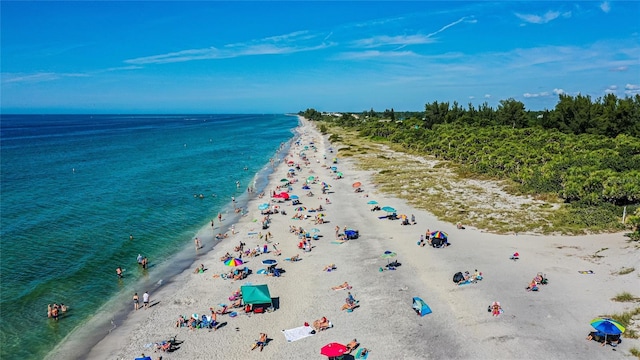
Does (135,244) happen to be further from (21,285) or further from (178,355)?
(178,355)

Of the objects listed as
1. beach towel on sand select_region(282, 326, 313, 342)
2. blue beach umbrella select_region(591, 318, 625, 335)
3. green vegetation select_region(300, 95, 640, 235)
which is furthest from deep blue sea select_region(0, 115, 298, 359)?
green vegetation select_region(300, 95, 640, 235)

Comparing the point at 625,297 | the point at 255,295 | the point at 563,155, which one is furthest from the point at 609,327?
the point at 563,155

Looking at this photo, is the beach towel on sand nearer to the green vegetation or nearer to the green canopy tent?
the green canopy tent

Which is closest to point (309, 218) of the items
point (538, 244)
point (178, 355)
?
point (538, 244)

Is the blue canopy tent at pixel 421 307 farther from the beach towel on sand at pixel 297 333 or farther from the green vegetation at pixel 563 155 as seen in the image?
the green vegetation at pixel 563 155

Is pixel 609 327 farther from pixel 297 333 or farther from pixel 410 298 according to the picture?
pixel 297 333
